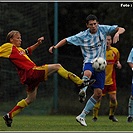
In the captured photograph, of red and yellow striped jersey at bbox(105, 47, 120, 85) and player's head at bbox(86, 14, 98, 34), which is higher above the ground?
player's head at bbox(86, 14, 98, 34)

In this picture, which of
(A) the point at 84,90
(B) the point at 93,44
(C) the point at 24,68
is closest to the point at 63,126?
(A) the point at 84,90

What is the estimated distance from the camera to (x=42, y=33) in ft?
60.7

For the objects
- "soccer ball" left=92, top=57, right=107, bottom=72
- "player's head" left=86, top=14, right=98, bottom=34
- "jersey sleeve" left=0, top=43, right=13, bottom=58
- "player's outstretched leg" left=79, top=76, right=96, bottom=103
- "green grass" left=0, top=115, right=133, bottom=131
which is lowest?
"green grass" left=0, top=115, right=133, bottom=131

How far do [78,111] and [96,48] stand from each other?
273 inches

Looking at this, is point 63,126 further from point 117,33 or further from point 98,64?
point 117,33

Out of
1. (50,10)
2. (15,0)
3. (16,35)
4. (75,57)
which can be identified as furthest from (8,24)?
(16,35)

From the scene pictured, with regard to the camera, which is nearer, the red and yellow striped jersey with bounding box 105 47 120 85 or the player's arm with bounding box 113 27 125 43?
the player's arm with bounding box 113 27 125 43

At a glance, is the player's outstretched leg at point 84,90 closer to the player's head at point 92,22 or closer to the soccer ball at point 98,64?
the soccer ball at point 98,64

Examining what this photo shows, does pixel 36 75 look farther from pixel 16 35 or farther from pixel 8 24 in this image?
pixel 8 24

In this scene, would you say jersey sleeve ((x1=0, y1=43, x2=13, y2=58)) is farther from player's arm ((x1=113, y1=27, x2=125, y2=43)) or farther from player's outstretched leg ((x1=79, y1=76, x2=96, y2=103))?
player's arm ((x1=113, y1=27, x2=125, y2=43))

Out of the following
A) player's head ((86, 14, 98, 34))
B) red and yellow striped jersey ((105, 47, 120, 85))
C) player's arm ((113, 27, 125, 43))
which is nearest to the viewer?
player's arm ((113, 27, 125, 43))

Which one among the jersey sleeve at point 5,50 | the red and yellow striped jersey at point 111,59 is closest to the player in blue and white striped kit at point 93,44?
the jersey sleeve at point 5,50

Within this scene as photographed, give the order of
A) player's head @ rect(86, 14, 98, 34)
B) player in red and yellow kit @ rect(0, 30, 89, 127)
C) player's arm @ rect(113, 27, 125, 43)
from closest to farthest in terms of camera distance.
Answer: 1. player in red and yellow kit @ rect(0, 30, 89, 127)
2. player's arm @ rect(113, 27, 125, 43)
3. player's head @ rect(86, 14, 98, 34)

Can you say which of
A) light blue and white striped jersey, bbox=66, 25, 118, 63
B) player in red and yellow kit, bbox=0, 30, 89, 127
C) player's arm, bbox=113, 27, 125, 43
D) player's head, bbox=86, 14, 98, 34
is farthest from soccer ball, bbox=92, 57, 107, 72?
player in red and yellow kit, bbox=0, 30, 89, 127
